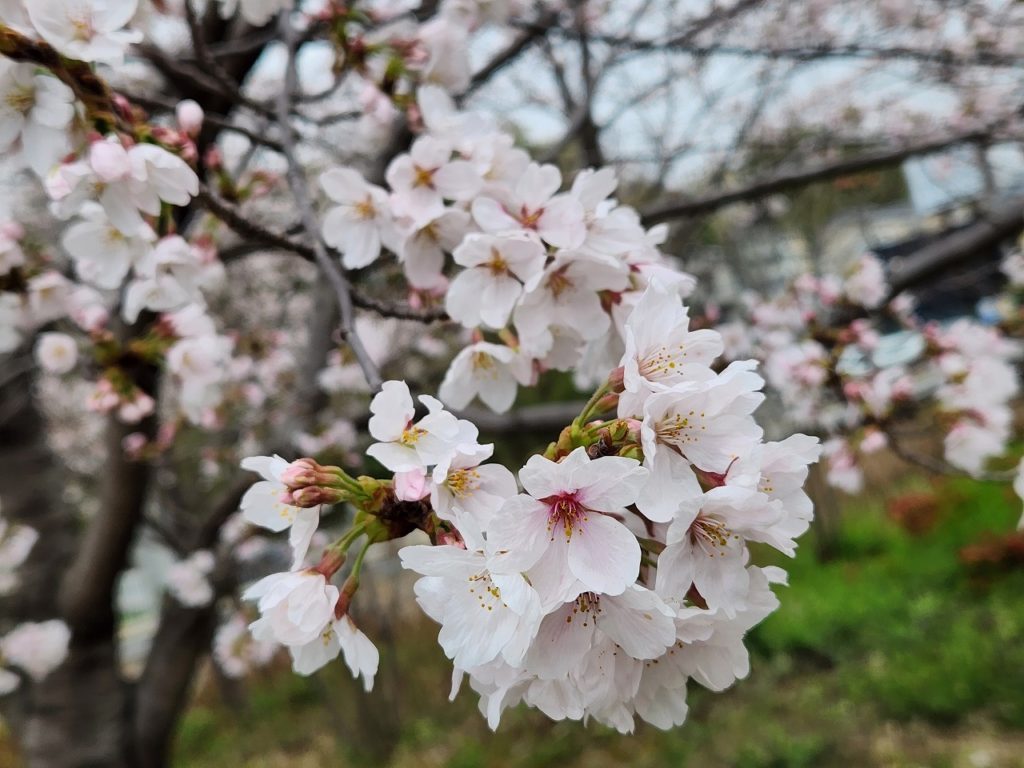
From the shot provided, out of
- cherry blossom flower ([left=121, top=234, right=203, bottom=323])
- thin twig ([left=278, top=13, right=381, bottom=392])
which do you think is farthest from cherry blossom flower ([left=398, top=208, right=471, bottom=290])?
cherry blossom flower ([left=121, top=234, right=203, bottom=323])

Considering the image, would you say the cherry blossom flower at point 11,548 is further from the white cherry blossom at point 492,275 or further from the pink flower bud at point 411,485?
the pink flower bud at point 411,485

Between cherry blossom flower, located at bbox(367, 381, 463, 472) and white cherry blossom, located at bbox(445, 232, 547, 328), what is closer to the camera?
cherry blossom flower, located at bbox(367, 381, 463, 472)

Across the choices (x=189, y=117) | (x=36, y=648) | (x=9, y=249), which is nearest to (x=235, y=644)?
(x=36, y=648)

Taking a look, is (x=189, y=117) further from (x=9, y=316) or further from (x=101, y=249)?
(x=9, y=316)

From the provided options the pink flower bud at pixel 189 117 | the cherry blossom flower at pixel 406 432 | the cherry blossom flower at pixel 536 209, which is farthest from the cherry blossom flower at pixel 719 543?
the pink flower bud at pixel 189 117

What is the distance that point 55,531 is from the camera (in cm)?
298

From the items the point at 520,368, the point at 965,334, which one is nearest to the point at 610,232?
the point at 520,368

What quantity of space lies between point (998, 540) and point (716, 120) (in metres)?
3.67

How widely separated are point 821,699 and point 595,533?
4.14m

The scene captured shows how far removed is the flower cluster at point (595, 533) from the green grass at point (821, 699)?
91.2 inches

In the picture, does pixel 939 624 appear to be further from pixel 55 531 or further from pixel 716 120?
pixel 55 531

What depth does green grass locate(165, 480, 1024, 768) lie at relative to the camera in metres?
3.48

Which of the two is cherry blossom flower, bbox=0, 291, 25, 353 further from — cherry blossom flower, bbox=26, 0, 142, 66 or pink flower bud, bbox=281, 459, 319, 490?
pink flower bud, bbox=281, 459, 319, 490

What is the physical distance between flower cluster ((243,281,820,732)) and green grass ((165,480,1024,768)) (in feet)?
7.60
